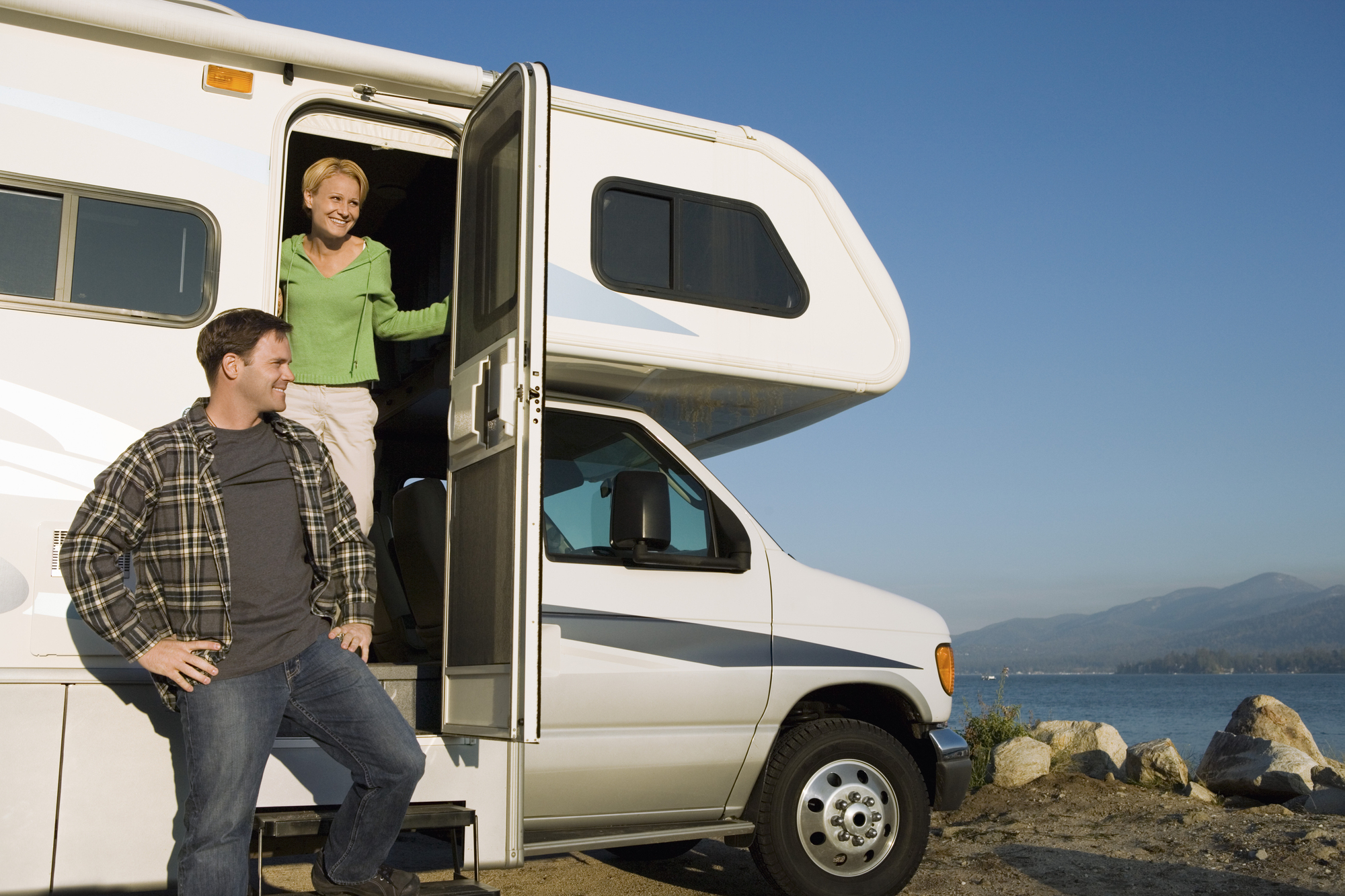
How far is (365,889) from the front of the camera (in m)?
3.46

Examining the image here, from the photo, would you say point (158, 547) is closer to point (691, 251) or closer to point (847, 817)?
point (691, 251)

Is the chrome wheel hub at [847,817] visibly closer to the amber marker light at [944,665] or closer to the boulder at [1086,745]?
the amber marker light at [944,665]

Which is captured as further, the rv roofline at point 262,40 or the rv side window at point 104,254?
the rv roofline at point 262,40

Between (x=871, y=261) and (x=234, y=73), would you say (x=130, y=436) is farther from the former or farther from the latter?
(x=871, y=261)

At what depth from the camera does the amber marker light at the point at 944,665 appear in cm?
538

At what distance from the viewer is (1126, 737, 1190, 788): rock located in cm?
860

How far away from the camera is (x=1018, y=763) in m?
8.89

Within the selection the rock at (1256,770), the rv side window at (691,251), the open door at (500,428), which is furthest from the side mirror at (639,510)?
the rock at (1256,770)

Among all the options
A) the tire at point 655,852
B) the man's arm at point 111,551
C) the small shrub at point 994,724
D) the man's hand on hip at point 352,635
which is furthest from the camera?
the small shrub at point 994,724

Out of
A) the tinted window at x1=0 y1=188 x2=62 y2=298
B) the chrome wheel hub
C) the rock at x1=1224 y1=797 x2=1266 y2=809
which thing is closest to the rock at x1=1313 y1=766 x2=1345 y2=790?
the rock at x1=1224 y1=797 x2=1266 y2=809

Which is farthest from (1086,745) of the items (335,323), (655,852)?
(335,323)

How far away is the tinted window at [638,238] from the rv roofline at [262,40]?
2.42 feet

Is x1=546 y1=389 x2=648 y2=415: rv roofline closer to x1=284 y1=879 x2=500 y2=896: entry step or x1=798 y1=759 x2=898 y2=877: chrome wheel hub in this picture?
x1=798 y1=759 x2=898 y2=877: chrome wheel hub

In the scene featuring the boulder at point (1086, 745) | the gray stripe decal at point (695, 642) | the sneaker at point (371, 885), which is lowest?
the boulder at point (1086, 745)
